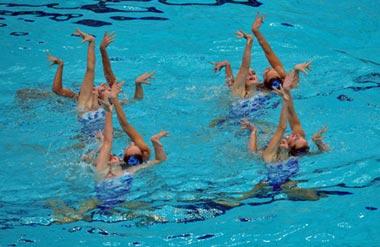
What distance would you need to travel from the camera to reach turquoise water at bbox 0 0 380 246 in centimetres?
677

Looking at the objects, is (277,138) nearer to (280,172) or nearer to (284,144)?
(284,144)

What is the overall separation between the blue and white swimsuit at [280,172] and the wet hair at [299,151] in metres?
0.05

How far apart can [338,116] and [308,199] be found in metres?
1.87

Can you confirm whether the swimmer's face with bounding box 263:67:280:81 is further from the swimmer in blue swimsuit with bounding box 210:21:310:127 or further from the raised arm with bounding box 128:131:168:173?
the raised arm with bounding box 128:131:168:173

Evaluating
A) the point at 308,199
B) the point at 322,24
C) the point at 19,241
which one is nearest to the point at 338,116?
the point at 308,199

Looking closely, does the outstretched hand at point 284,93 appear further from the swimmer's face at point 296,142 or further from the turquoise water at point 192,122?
the turquoise water at point 192,122

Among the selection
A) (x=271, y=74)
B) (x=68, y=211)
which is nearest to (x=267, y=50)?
(x=271, y=74)

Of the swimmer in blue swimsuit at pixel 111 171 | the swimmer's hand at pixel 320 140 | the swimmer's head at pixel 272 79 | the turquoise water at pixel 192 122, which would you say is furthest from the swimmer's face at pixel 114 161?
the swimmer's head at pixel 272 79

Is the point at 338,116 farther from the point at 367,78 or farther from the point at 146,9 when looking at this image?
the point at 146,9

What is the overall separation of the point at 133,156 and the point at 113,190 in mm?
355

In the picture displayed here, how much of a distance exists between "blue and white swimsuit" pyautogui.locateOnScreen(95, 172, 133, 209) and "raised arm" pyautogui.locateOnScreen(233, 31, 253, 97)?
1867 millimetres

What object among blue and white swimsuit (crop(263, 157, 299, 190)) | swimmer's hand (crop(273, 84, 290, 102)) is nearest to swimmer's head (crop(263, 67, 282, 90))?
blue and white swimsuit (crop(263, 157, 299, 190))

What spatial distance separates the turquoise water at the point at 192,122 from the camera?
267 inches

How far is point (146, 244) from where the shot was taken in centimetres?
657
